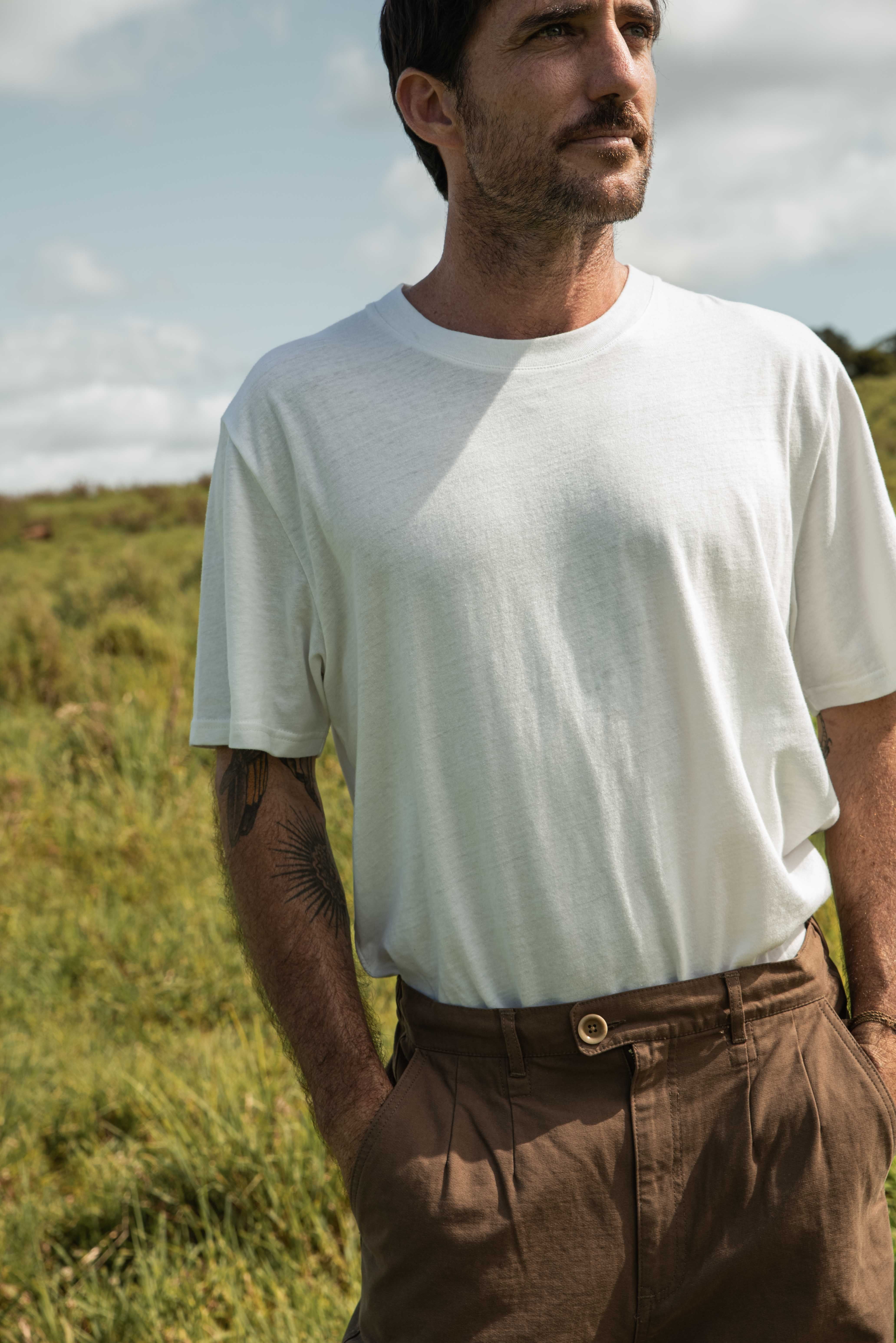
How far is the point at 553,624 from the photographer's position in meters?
1.42

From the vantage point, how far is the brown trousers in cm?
136

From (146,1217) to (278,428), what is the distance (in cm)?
245

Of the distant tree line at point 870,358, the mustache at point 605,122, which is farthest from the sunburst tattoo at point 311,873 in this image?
the distant tree line at point 870,358

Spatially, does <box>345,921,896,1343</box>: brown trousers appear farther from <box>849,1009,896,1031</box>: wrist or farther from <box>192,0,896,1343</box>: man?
<box>849,1009,896,1031</box>: wrist

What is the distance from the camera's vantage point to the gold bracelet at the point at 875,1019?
5.08 ft

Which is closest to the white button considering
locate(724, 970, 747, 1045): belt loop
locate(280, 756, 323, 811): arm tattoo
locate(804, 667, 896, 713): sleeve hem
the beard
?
locate(724, 970, 747, 1045): belt loop

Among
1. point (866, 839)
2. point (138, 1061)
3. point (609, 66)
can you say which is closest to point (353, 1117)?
point (866, 839)

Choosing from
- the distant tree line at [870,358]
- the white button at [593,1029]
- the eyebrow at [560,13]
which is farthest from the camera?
the distant tree line at [870,358]

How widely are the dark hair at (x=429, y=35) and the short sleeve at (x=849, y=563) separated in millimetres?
716

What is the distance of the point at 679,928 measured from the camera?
1.41 m

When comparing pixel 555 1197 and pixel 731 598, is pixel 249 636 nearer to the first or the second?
pixel 731 598

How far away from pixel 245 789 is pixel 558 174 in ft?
3.17

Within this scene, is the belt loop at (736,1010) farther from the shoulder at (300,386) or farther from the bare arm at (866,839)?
the shoulder at (300,386)

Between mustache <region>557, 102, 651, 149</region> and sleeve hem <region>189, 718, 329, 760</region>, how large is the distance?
884mm
